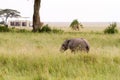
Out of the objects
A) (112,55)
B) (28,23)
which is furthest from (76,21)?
(112,55)

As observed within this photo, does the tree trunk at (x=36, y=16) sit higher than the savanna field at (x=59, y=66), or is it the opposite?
the savanna field at (x=59, y=66)

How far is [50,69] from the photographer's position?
10.3 meters

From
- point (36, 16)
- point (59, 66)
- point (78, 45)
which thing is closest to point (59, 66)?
point (59, 66)

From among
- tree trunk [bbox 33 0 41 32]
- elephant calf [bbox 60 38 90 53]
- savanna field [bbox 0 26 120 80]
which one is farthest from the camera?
tree trunk [bbox 33 0 41 32]

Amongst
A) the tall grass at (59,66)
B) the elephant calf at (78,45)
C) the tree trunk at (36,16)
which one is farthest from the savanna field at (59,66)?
the tree trunk at (36,16)

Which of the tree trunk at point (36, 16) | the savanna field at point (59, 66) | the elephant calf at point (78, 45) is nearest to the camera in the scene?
the savanna field at point (59, 66)

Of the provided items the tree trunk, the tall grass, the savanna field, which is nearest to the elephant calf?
the savanna field

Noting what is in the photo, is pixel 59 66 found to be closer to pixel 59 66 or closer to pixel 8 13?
pixel 59 66

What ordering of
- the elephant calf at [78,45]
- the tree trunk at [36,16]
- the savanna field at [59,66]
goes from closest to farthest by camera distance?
the savanna field at [59,66]
the elephant calf at [78,45]
the tree trunk at [36,16]

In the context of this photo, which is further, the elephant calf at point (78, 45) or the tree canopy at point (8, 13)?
the tree canopy at point (8, 13)

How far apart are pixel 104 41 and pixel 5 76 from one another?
1395cm

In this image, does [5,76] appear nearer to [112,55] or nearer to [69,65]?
[69,65]

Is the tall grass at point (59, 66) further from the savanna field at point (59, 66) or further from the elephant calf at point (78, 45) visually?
the elephant calf at point (78, 45)

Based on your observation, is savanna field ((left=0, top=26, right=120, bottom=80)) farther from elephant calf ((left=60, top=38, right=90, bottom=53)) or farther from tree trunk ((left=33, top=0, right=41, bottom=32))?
tree trunk ((left=33, top=0, right=41, bottom=32))
